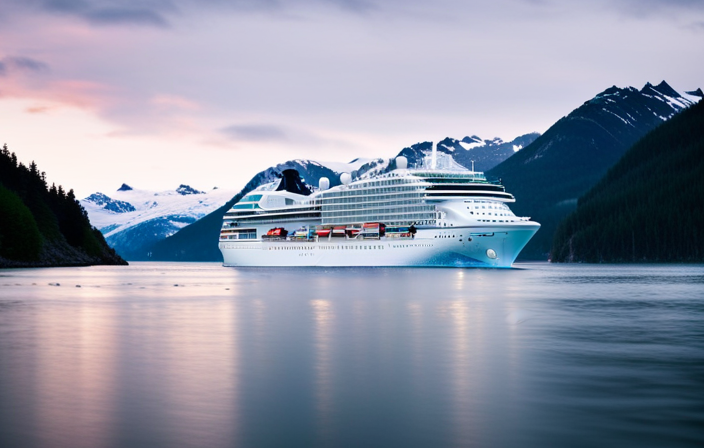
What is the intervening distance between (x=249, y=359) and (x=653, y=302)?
154 feet

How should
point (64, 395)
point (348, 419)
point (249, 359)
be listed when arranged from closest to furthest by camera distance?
point (348, 419) < point (64, 395) < point (249, 359)

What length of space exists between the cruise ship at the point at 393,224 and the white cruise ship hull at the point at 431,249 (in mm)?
165

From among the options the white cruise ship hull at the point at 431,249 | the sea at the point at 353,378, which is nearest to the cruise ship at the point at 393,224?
the white cruise ship hull at the point at 431,249

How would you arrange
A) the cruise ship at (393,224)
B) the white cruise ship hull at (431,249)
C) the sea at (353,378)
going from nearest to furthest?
the sea at (353,378), the white cruise ship hull at (431,249), the cruise ship at (393,224)

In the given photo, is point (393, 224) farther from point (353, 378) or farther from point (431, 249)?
point (353, 378)

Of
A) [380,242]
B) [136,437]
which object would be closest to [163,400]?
[136,437]

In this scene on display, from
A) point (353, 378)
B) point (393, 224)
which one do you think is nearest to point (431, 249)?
point (393, 224)

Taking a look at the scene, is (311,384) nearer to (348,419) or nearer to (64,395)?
(348,419)

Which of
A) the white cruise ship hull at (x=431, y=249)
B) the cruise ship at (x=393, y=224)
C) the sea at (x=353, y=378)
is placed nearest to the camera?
the sea at (x=353, y=378)

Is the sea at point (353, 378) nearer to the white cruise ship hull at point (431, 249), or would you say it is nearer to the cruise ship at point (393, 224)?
the white cruise ship hull at point (431, 249)

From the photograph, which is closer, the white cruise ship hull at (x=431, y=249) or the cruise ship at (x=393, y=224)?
the white cruise ship hull at (x=431, y=249)

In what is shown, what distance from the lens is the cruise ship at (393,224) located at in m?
138

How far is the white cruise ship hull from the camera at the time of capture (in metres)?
136

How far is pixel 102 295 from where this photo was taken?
82.9 meters
